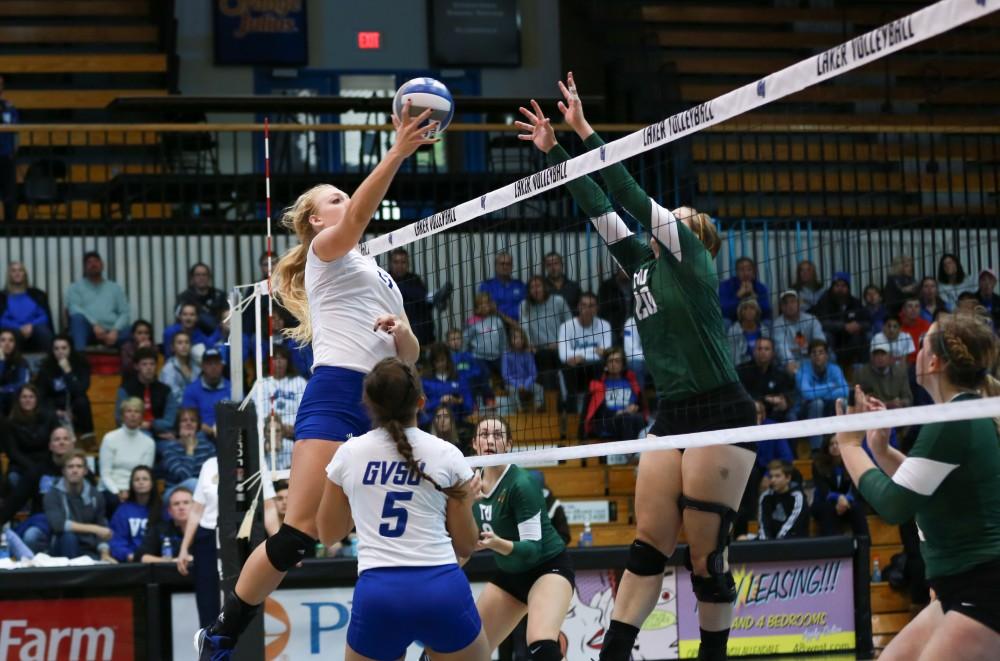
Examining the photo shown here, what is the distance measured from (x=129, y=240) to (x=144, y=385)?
9.93ft

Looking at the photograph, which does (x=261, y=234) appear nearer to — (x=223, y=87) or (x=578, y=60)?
→ (x=223, y=87)

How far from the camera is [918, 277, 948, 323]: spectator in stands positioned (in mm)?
13312

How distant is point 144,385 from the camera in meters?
13.2

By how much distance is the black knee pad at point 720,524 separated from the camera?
540cm

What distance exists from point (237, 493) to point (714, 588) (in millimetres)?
2812

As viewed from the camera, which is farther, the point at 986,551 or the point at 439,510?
the point at 439,510

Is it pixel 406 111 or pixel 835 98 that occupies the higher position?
pixel 835 98

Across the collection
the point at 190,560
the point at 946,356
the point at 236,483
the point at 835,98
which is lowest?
the point at 190,560

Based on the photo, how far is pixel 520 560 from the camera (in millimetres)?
7215

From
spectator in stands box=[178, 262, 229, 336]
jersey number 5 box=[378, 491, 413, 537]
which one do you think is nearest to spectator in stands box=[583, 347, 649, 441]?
spectator in stands box=[178, 262, 229, 336]

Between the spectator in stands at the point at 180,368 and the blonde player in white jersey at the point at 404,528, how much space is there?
870cm

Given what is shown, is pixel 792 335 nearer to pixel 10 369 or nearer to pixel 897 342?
pixel 897 342

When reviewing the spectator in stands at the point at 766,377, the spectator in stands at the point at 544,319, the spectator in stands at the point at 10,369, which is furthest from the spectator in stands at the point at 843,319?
the spectator in stands at the point at 10,369

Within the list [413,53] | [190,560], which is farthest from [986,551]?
[413,53]
